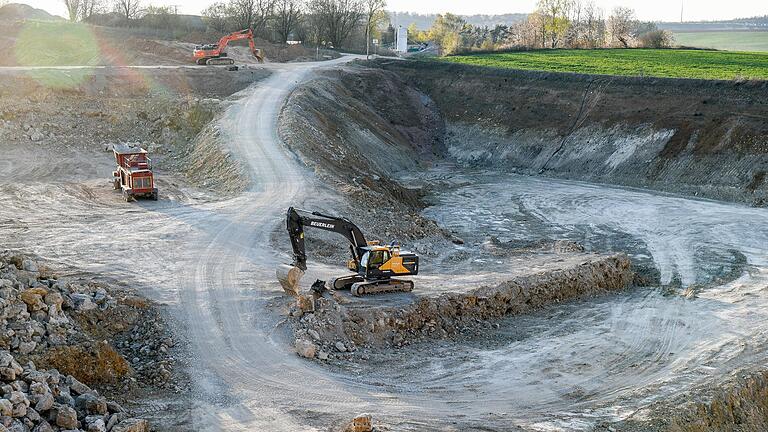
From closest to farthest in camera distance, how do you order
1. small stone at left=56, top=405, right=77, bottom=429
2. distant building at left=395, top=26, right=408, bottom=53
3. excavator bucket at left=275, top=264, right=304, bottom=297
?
small stone at left=56, top=405, right=77, bottom=429 → excavator bucket at left=275, top=264, right=304, bottom=297 → distant building at left=395, top=26, right=408, bottom=53

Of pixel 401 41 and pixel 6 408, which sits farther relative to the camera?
pixel 401 41

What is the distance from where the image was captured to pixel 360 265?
2044 cm

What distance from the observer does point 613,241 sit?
31.3 meters

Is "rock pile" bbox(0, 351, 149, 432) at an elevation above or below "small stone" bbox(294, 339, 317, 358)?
above

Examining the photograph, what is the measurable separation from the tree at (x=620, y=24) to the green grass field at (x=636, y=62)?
1411 centimetres

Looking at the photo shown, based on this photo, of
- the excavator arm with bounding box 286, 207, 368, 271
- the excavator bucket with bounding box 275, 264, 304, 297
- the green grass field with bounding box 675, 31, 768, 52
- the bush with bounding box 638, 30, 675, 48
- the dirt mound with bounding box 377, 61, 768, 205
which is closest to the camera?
the excavator arm with bounding box 286, 207, 368, 271

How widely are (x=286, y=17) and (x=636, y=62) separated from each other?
3521cm

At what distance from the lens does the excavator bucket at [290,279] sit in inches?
766

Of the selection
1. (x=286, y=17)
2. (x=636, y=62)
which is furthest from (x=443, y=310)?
(x=286, y=17)

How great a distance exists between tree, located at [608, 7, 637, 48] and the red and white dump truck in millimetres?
62127

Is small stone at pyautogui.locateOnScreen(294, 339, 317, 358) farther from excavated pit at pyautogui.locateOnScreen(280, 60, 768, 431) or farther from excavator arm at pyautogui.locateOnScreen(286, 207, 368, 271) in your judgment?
excavator arm at pyautogui.locateOnScreen(286, 207, 368, 271)

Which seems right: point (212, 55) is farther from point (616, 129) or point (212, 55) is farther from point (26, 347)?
point (26, 347)

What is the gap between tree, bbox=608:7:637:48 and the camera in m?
82.3

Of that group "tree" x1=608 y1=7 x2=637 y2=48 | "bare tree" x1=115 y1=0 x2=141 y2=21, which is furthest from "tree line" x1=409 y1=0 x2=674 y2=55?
"bare tree" x1=115 y1=0 x2=141 y2=21
